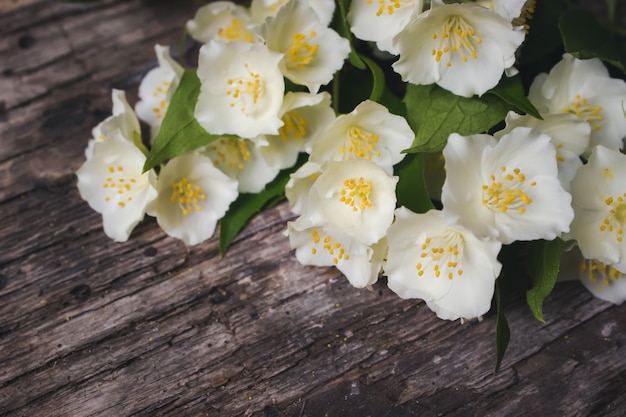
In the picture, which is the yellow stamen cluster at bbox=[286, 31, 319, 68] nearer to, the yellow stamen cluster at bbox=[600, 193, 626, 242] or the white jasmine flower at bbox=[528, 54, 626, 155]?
the white jasmine flower at bbox=[528, 54, 626, 155]

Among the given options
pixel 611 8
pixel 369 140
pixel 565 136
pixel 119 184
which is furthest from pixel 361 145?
pixel 611 8

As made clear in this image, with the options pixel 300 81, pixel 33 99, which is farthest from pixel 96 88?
pixel 300 81

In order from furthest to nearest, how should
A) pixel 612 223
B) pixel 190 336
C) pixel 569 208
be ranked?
pixel 190 336 → pixel 612 223 → pixel 569 208

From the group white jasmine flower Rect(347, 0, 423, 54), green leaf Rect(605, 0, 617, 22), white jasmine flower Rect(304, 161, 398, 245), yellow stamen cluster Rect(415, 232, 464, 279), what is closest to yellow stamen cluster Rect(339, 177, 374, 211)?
white jasmine flower Rect(304, 161, 398, 245)

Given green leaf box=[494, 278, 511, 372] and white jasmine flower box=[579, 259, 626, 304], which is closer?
green leaf box=[494, 278, 511, 372]

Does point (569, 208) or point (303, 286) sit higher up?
point (569, 208)

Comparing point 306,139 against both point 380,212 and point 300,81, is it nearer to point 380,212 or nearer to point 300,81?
point 300,81

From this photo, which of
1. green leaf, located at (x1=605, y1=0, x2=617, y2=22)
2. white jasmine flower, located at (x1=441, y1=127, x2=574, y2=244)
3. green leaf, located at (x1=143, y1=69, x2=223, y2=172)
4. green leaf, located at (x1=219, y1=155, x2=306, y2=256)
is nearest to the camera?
white jasmine flower, located at (x1=441, y1=127, x2=574, y2=244)
